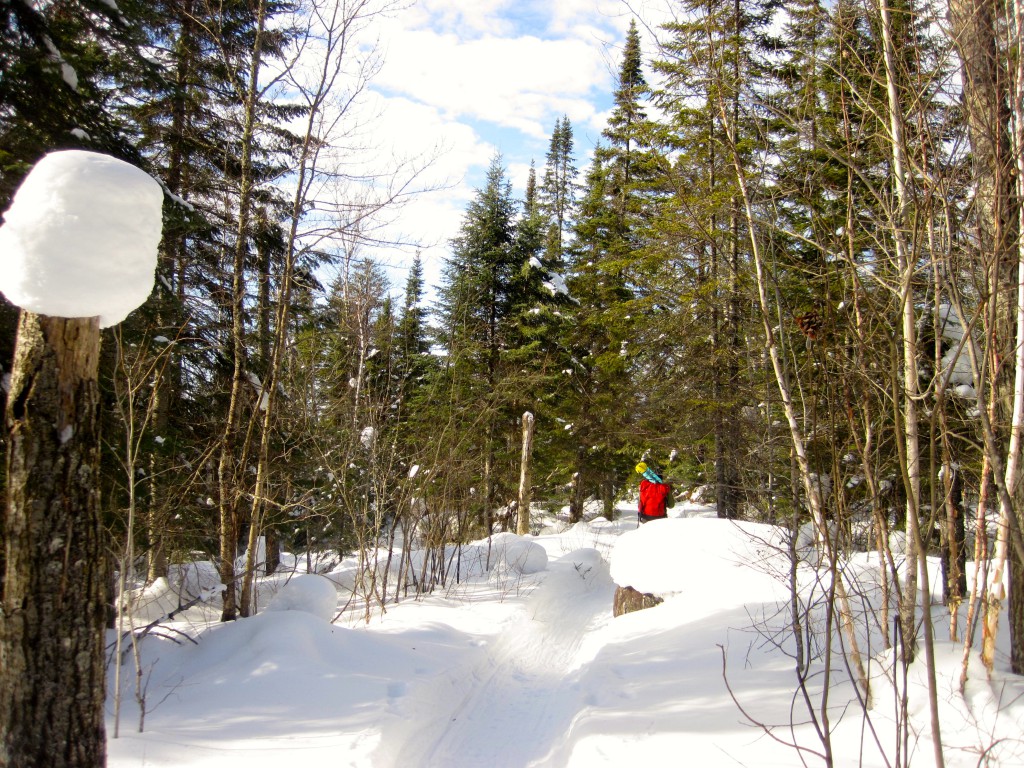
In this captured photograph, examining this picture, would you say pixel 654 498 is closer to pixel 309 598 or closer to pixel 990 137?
pixel 309 598

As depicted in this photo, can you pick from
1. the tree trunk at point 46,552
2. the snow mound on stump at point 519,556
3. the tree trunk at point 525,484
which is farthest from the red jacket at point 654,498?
the tree trunk at point 46,552

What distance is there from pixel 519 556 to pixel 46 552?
8.36 metres

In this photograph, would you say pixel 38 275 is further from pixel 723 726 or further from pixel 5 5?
pixel 723 726

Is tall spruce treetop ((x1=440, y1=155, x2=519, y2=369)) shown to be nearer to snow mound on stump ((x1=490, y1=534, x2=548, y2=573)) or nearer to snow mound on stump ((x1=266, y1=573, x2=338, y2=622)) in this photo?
snow mound on stump ((x1=490, y1=534, x2=548, y2=573))

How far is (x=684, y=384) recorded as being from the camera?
1292 cm

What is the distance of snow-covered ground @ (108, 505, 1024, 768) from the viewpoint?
3643 mm

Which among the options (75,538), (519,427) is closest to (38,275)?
(75,538)

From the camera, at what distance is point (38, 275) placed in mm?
2381

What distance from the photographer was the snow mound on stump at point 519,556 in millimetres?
10125

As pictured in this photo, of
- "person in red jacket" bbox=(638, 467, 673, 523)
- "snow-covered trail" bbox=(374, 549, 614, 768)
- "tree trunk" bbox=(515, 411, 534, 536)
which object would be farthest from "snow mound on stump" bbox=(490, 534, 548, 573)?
"tree trunk" bbox=(515, 411, 534, 536)

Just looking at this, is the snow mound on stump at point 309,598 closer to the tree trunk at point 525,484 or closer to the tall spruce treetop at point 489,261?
the tree trunk at point 525,484

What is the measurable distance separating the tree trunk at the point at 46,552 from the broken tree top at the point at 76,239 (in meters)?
0.16

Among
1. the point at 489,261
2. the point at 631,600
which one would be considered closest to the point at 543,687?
the point at 631,600

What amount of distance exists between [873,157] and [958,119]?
31.9 inches
